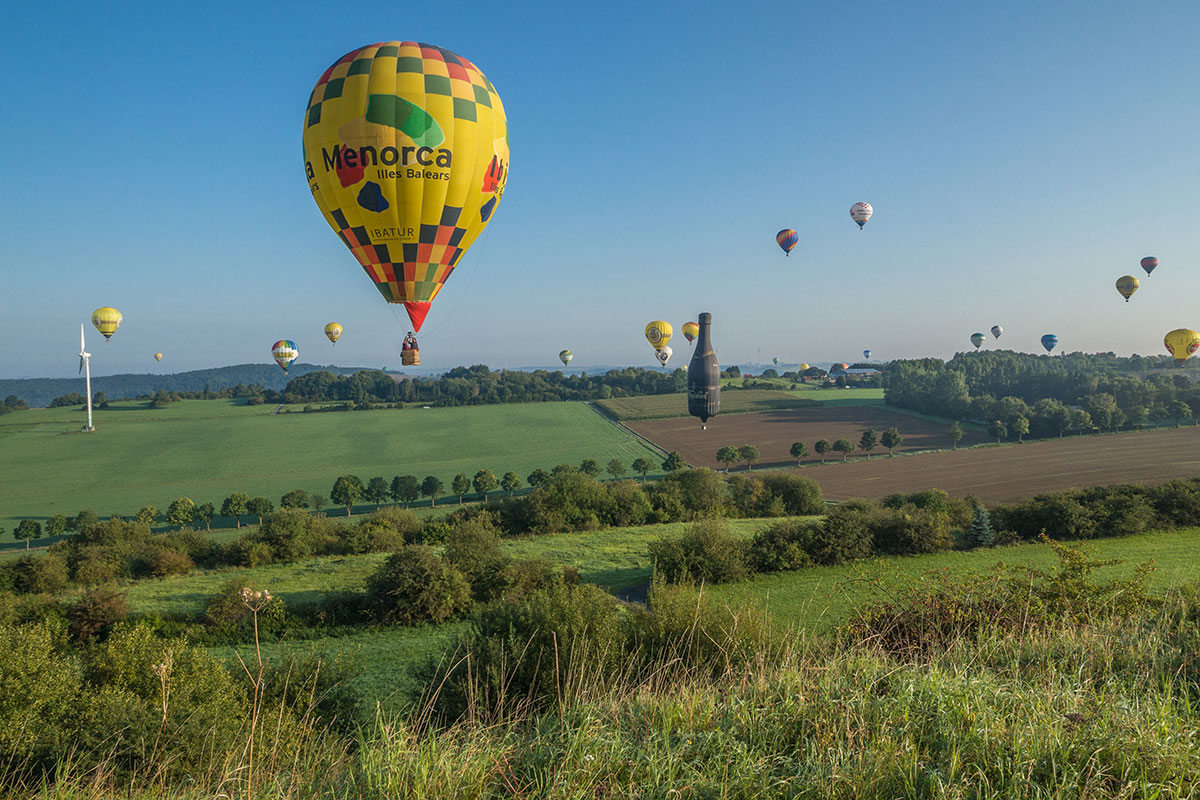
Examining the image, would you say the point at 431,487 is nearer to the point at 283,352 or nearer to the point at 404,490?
the point at 404,490

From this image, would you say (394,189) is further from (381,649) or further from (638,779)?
(638,779)

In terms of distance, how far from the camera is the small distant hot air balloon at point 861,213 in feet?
173

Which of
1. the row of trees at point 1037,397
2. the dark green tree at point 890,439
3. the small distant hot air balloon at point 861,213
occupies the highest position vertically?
the small distant hot air balloon at point 861,213

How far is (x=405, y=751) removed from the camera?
4051 mm

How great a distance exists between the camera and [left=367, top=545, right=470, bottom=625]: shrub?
23.8m

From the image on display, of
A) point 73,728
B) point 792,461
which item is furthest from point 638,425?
point 73,728

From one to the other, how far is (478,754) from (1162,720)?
4.35 metres

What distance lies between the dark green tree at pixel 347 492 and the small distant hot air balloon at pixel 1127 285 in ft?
253

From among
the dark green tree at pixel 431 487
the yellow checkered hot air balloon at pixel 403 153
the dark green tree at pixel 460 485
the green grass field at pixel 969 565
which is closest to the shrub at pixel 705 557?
the green grass field at pixel 969 565

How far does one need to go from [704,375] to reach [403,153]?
16054mm

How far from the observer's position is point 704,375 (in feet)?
92.7

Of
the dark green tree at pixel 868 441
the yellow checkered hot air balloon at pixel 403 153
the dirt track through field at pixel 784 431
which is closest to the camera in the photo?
the yellow checkered hot air balloon at pixel 403 153

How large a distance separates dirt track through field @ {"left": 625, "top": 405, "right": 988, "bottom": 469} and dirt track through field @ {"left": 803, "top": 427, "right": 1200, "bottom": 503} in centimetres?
744

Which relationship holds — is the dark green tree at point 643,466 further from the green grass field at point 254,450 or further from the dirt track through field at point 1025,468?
the dirt track through field at point 1025,468
